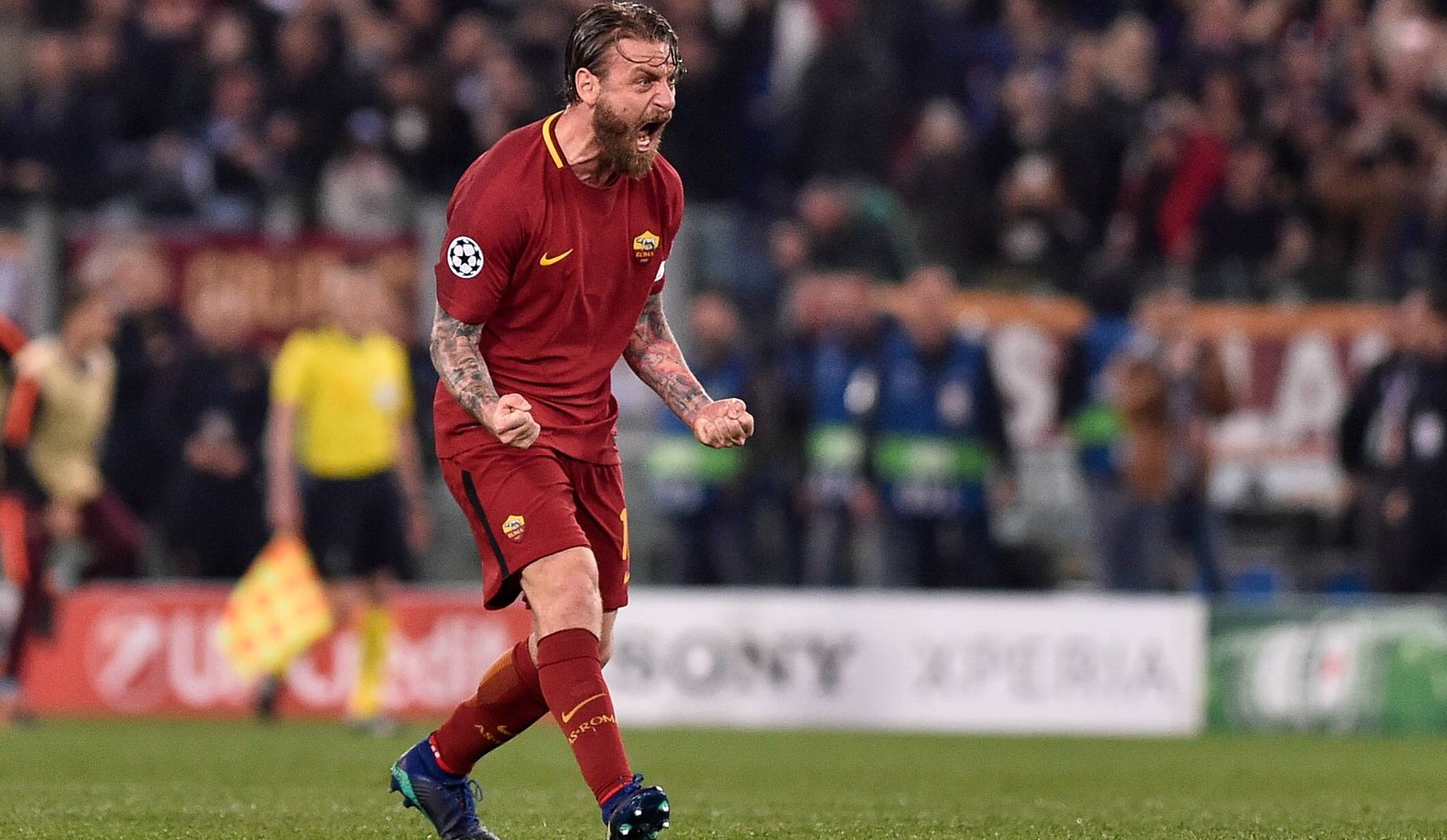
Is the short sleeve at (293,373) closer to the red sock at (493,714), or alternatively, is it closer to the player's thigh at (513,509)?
the red sock at (493,714)

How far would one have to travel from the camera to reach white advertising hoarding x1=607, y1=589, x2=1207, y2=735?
1384 centimetres

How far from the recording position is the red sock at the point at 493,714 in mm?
6289

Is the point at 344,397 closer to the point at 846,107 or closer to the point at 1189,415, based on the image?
the point at 846,107

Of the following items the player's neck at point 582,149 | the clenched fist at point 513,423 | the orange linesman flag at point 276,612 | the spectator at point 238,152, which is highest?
the spectator at point 238,152

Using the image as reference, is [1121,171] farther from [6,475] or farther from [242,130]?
[6,475]

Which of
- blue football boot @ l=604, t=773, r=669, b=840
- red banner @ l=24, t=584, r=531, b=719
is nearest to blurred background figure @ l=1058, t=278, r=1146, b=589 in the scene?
red banner @ l=24, t=584, r=531, b=719

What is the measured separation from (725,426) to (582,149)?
0.83 m

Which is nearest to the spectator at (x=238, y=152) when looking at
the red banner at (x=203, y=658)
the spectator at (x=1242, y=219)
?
the red banner at (x=203, y=658)

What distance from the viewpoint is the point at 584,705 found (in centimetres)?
579

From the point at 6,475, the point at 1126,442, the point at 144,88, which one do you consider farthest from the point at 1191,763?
the point at 144,88

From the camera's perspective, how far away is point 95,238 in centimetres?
1501

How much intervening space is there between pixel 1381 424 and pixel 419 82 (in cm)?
688

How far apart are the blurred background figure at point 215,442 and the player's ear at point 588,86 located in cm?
884

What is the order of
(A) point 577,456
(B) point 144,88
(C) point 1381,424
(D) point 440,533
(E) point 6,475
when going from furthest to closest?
(B) point 144,88, (D) point 440,533, (C) point 1381,424, (E) point 6,475, (A) point 577,456
